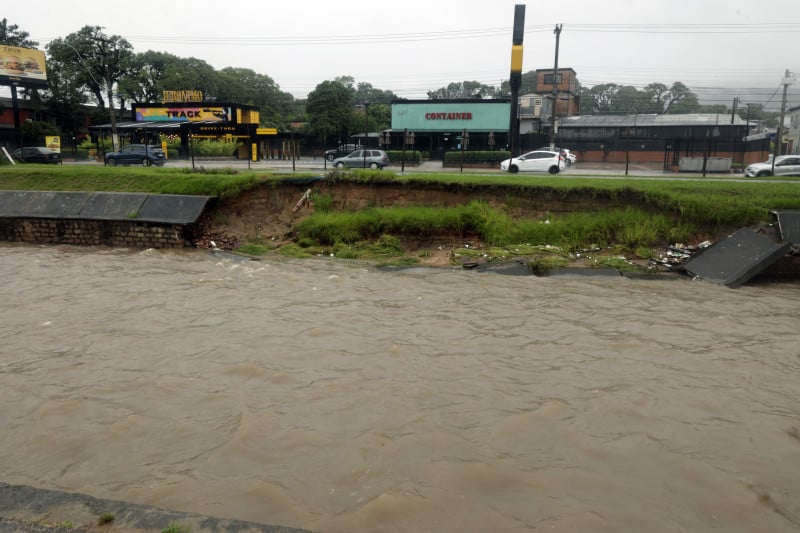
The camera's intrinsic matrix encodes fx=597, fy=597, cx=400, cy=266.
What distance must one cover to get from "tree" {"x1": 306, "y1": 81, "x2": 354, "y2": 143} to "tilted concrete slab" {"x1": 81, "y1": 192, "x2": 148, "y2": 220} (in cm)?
3291

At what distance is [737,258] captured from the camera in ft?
37.7

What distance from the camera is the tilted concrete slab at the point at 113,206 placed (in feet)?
49.8

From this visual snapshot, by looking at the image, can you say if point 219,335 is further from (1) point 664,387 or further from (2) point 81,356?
(1) point 664,387

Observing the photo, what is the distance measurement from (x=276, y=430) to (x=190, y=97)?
5052 cm

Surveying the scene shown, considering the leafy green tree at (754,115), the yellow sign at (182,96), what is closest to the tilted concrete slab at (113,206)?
the yellow sign at (182,96)

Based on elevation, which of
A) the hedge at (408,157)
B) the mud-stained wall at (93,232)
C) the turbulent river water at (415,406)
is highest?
the hedge at (408,157)

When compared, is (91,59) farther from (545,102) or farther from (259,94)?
(545,102)

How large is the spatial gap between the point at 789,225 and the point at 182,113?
46.8m

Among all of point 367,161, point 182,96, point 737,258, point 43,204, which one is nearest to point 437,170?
point 367,161

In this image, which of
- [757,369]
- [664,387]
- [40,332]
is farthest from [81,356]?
[757,369]

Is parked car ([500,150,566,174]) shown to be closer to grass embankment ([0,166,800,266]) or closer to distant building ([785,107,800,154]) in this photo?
grass embankment ([0,166,800,266])

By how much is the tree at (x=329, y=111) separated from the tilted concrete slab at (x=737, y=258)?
38.4 meters

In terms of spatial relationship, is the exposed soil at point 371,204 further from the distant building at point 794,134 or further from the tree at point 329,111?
the distant building at point 794,134

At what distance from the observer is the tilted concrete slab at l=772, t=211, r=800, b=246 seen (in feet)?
38.4
